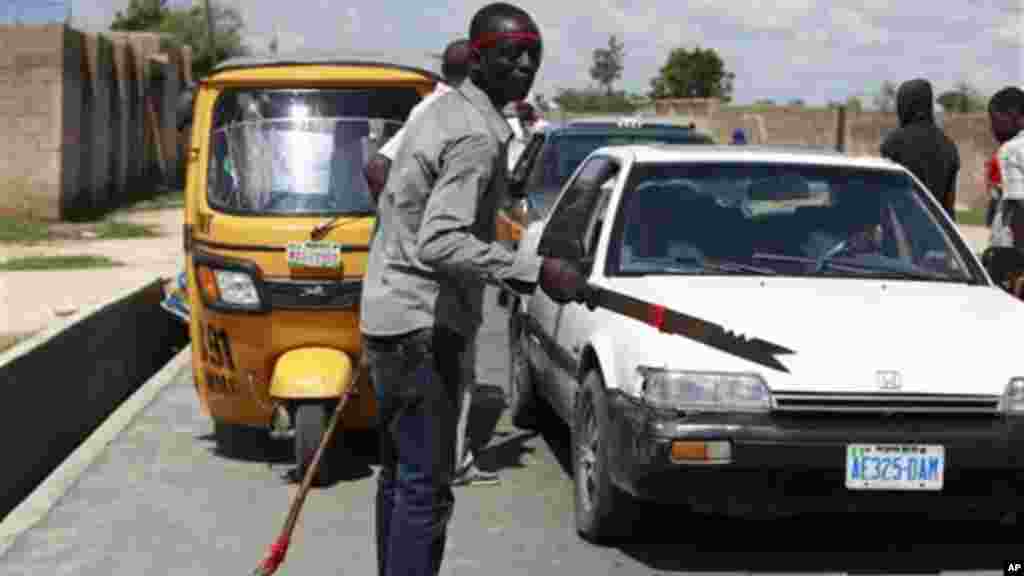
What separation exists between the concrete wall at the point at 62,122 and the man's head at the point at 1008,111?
1710cm

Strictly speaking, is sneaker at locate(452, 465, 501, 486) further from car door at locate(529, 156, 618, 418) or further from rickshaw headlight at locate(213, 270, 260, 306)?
rickshaw headlight at locate(213, 270, 260, 306)

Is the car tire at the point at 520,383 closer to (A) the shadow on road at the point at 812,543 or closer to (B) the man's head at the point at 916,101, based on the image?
(A) the shadow on road at the point at 812,543

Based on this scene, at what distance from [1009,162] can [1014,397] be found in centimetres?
344

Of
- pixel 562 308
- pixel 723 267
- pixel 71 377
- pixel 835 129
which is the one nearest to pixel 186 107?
pixel 71 377

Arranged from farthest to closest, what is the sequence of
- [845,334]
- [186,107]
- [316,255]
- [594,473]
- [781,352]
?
[186,107] < [316,255] < [594,473] < [845,334] < [781,352]

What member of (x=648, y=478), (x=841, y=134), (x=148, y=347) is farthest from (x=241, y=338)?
(x=841, y=134)

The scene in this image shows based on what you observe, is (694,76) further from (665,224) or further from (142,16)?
(665,224)

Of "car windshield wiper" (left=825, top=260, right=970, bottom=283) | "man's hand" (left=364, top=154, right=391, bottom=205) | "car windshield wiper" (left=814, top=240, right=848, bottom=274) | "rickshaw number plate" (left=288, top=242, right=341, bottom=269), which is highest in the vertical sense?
"man's hand" (left=364, top=154, right=391, bottom=205)

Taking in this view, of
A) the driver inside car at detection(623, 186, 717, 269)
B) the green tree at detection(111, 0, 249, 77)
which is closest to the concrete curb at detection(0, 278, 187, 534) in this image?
the driver inside car at detection(623, 186, 717, 269)

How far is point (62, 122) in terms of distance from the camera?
24.5 metres

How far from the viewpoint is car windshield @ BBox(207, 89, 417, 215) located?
28.1 feet

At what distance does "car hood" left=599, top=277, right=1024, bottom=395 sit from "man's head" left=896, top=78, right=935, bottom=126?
3.51 metres

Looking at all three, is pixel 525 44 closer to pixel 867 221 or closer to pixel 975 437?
pixel 975 437

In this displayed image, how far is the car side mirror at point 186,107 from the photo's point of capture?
348 inches
